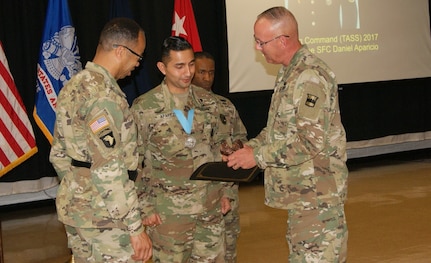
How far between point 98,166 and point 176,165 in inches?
41.5

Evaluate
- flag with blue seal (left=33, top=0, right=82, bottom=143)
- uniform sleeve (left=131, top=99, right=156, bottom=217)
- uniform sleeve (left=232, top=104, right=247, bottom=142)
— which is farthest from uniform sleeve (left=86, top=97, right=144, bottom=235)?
flag with blue seal (left=33, top=0, right=82, bottom=143)

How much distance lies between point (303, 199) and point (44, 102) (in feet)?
12.2

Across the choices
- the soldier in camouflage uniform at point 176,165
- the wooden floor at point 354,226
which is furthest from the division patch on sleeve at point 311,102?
the wooden floor at point 354,226

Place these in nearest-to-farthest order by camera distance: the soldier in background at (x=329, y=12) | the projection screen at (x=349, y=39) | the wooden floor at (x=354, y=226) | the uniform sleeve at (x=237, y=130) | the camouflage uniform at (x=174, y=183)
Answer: the camouflage uniform at (x=174, y=183) → the uniform sleeve at (x=237, y=130) → the wooden floor at (x=354, y=226) → the projection screen at (x=349, y=39) → the soldier in background at (x=329, y=12)

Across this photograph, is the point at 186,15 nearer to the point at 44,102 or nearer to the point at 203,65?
the point at 44,102

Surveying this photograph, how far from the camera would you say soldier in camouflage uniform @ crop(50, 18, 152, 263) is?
8.45ft

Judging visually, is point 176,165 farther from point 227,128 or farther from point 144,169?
point 227,128

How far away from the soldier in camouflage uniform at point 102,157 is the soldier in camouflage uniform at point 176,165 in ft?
2.50

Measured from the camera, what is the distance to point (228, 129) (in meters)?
3.87

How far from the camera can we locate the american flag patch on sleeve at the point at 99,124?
2566mm

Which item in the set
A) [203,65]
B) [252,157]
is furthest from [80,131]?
[203,65]

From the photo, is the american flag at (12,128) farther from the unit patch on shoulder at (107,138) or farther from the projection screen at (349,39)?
the unit patch on shoulder at (107,138)

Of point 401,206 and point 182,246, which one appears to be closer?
point 182,246

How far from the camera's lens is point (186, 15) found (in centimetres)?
700
